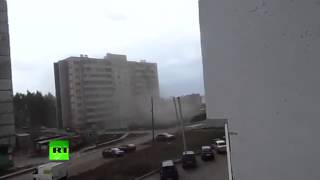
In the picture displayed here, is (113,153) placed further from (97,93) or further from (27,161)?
(97,93)

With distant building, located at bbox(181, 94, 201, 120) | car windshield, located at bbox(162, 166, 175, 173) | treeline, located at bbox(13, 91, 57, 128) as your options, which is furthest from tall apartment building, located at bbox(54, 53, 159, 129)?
car windshield, located at bbox(162, 166, 175, 173)

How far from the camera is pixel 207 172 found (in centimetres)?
2044

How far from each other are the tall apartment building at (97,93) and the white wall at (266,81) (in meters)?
59.3

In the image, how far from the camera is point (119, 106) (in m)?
61.1

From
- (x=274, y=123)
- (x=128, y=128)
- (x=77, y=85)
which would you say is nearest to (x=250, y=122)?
(x=274, y=123)

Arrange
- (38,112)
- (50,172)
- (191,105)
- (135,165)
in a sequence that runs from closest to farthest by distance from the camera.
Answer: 1. (50,172)
2. (135,165)
3. (191,105)
4. (38,112)

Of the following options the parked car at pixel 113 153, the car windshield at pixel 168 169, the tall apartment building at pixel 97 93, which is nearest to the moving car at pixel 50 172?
the car windshield at pixel 168 169

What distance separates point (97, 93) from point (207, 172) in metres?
46.9

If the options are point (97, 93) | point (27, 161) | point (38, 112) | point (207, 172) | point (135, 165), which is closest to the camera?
point (207, 172)

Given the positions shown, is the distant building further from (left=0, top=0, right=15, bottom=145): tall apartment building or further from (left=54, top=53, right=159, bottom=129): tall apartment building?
(left=0, top=0, right=15, bottom=145): tall apartment building

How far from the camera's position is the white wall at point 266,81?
50.4 inches

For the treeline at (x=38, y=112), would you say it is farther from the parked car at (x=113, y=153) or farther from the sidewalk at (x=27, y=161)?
the parked car at (x=113, y=153)

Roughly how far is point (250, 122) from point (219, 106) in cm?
19

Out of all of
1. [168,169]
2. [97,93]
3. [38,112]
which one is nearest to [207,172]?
[168,169]
